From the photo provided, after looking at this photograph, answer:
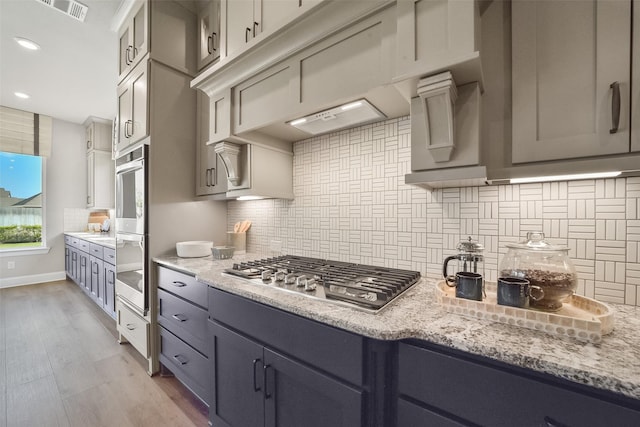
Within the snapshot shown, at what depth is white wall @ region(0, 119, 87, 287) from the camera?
4562mm

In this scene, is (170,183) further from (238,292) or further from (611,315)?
(611,315)

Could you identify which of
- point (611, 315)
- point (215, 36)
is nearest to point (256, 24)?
point (215, 36)

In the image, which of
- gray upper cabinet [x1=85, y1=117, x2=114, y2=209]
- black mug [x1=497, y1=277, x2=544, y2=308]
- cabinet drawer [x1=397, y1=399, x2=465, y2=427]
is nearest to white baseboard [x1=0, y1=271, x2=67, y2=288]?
gray upper cabinet [x1=85, y1=117, x2=114, y2=209]

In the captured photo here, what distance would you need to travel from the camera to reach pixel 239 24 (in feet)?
5.42

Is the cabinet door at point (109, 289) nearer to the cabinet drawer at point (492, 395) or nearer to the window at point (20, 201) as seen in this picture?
the window at point (20, 201)

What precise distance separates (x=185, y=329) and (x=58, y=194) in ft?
16.5

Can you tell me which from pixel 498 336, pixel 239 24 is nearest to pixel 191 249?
pixel 239 24

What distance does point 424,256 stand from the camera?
1389 mm

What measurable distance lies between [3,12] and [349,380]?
12.7ft

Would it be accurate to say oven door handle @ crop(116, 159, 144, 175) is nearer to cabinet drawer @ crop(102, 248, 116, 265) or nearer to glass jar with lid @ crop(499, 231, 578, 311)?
cabinet drawer @ crop(102, 248, 116, 265)

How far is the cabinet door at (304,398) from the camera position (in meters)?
0.85

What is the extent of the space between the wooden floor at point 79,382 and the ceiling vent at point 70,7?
2941mm

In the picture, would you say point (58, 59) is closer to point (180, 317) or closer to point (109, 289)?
point (109, 289)

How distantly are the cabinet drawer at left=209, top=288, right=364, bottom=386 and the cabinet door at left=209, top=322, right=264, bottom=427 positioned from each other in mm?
73
